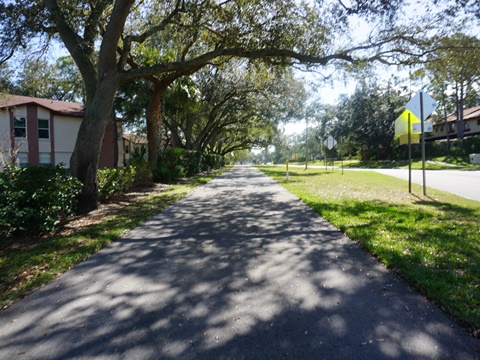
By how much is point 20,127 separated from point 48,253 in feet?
82.6

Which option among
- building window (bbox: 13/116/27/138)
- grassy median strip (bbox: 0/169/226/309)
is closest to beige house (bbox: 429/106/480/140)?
grassy median strip (bbox: 0/169/226/309)

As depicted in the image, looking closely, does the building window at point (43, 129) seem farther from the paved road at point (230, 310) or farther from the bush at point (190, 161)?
the paved road at point (230, 310)

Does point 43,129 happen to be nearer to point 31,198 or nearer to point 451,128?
point 31,198

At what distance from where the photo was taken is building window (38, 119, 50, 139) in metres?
25.6

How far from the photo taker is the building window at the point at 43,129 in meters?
25.6

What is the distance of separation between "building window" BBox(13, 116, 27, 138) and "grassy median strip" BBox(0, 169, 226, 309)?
73.6ft

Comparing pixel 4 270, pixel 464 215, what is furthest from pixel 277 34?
pixel 4 270

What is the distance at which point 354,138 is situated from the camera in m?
51.0

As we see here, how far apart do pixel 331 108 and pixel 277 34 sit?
48.8 meters

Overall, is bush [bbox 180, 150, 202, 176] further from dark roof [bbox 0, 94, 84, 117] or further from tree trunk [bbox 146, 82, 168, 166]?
dark roof [bbox 0, 94, 84, 117]

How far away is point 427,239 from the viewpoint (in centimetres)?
523

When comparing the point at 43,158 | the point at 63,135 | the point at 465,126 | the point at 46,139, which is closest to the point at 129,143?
the point at 63,135

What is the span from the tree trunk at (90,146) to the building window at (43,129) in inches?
828

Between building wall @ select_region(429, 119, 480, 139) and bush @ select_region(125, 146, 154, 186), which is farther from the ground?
building wall @ select_region(429, 119, 480, 139)
